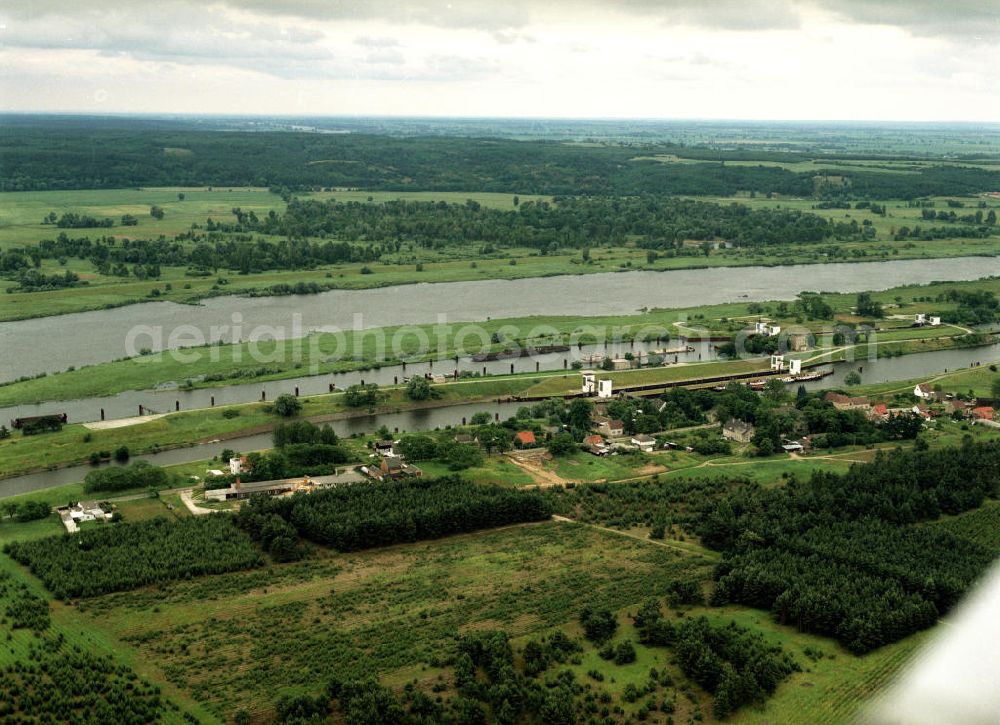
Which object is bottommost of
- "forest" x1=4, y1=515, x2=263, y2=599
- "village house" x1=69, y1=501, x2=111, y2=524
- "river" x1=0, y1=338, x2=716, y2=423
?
"river" x1=0, y1=338, x2=716, y2=423

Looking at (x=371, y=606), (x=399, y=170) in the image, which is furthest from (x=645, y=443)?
(x=399, y=170)

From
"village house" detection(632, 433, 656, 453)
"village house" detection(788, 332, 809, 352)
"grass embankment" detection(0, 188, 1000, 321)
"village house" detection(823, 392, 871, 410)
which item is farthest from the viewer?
"grass embankment" detection(0, 188, 1000, 321)

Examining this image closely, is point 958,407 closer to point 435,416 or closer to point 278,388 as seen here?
point 435,416

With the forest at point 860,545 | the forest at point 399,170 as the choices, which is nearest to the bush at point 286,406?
the forest at point 860,545

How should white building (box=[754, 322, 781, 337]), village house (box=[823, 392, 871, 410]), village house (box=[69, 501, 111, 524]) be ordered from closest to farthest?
village house (box=[69, 501, 111, 524]), village house (box=[823, 392, 871, 410]), white building (box=[754, 322, 781, 337])

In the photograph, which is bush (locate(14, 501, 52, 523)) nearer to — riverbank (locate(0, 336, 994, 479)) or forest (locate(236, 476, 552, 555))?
riverbank (locate(0, 336, 994, 479))

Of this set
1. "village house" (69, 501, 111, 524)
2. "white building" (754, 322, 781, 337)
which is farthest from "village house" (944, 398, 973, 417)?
"village house" (69, 501, 111, 524)
